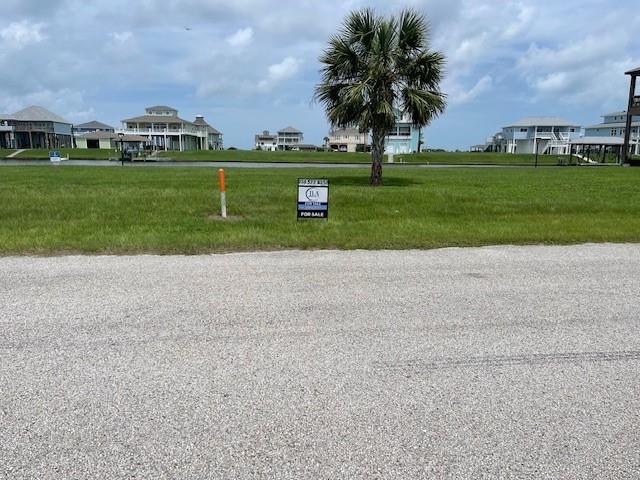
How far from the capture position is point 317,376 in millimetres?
3455

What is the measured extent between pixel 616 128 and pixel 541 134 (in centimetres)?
1302

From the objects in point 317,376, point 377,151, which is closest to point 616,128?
point 377,151

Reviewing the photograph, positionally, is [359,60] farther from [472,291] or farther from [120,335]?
[120,335]

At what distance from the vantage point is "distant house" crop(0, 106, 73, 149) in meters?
91.5

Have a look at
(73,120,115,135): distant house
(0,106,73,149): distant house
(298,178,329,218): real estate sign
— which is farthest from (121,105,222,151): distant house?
(298,178,329,218): real estate sign

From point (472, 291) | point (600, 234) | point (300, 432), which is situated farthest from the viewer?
point (600, 234)

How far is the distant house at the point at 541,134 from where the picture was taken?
87688 mm

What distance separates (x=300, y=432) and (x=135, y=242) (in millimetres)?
5818

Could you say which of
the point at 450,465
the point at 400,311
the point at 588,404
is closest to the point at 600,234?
the point at 400,311

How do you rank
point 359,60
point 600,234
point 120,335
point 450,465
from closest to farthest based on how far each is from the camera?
point 450,465 < point 120,335 < point 600,234 < point 359,60

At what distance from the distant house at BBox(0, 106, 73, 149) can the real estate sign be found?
96.1 m

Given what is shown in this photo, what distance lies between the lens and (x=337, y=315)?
4668 mm

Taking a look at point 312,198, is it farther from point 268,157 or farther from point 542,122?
point 542,122

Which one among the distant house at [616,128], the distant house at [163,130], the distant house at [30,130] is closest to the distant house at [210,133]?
the distant house at [163,130]
